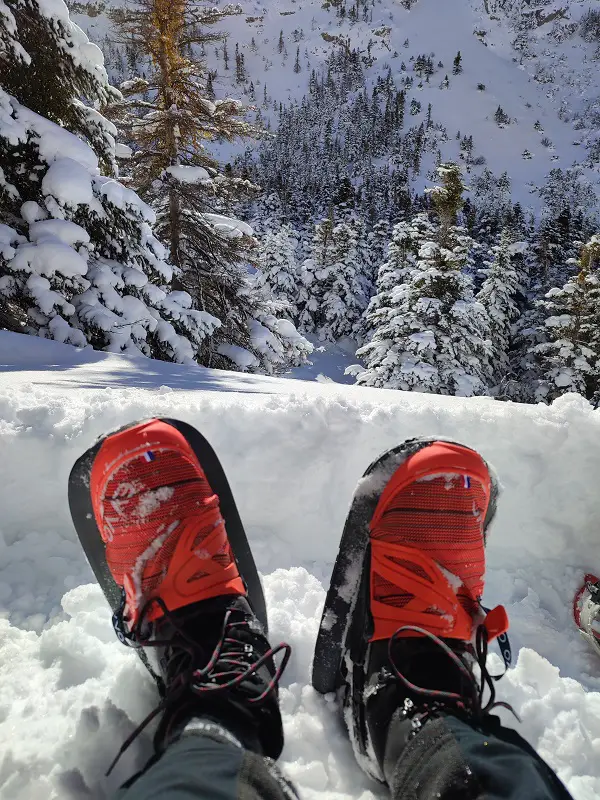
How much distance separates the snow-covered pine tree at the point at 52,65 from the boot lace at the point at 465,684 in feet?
21.7

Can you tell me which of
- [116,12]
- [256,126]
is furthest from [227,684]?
[116,12]

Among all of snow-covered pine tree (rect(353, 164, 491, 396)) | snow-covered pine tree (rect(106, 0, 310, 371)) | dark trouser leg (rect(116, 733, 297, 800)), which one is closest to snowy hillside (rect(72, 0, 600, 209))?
snow-covered pine tree (rect(353, 164, 491, 396))

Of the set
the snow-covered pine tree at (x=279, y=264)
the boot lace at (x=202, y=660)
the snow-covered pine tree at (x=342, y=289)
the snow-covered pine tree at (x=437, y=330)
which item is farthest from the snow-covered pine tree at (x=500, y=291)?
the boot lace at (x=202, y=660)

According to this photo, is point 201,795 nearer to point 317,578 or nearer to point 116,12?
point 317,578

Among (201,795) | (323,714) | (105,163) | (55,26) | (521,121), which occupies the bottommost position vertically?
(323,714)

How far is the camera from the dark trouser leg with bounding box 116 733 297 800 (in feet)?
2.57

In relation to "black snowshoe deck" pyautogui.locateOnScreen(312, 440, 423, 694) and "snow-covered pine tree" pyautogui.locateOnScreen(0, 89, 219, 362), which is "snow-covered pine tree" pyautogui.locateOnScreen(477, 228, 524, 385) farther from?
"black snowshoe deck" pyautogui.locateOnScreen(312, 440, 423, 694)

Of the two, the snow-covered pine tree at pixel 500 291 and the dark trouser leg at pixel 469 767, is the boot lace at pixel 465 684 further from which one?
the snow-covered pine tree at pixel 500 291

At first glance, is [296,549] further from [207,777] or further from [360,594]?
[207,777]

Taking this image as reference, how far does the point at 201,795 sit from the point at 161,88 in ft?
30.5

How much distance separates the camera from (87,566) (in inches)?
62.9

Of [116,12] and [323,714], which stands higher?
[116,12]

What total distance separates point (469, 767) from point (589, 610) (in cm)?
101

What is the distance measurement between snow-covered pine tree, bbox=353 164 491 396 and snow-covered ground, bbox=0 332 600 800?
421 inches
